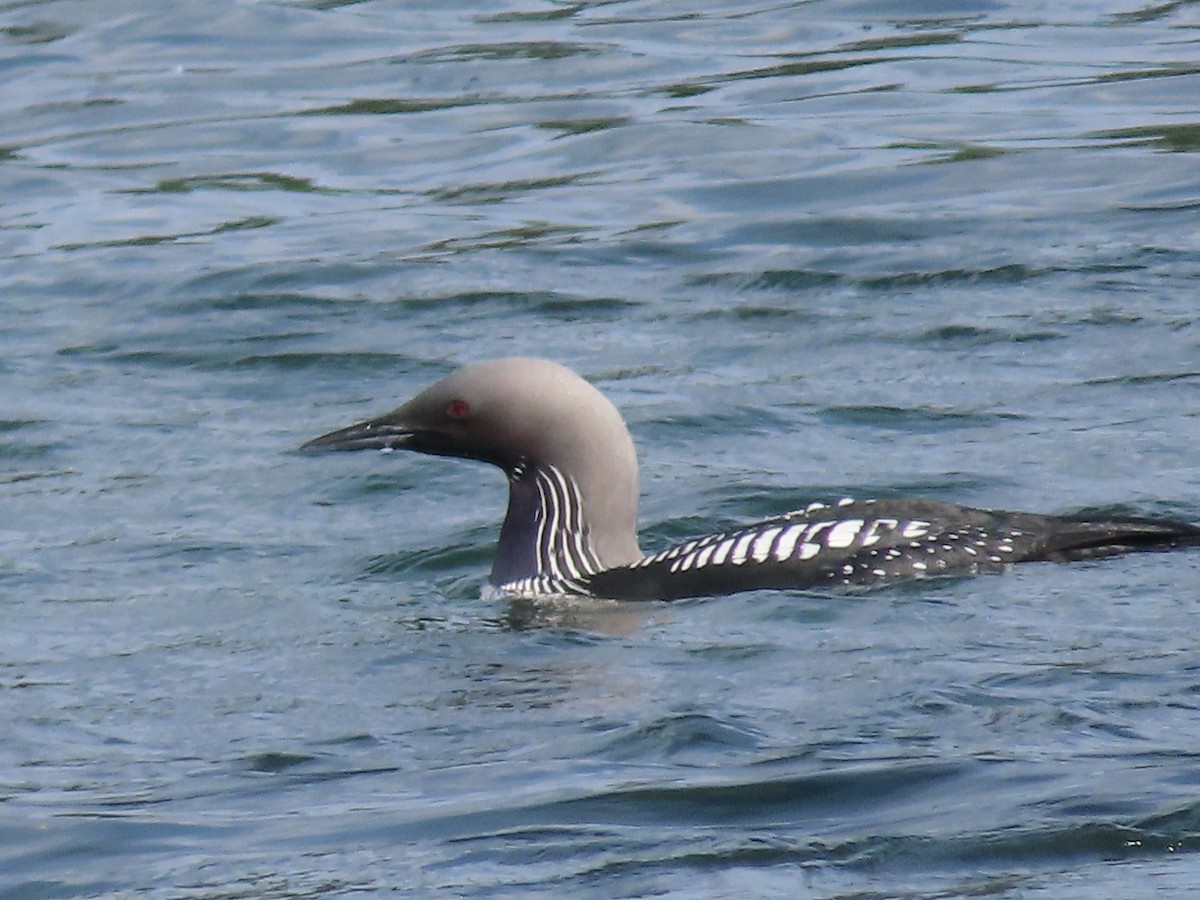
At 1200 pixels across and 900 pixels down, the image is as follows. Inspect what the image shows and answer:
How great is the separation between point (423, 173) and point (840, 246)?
3043 mm

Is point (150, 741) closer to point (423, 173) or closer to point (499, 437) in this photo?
point (499, 437)

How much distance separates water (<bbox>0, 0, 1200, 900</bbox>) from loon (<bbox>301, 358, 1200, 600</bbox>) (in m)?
0.12

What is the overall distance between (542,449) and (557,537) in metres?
0.27

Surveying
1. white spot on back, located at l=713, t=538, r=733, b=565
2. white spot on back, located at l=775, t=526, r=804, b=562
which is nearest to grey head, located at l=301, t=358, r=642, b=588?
white spot on back, located at l=713, t=538, r=733, b=565

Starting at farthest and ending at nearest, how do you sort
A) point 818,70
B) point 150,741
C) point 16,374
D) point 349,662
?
1. point 818,70
2. point 16,374
3. point 349,662
4. point 150,741

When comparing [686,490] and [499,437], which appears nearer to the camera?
[499,437]

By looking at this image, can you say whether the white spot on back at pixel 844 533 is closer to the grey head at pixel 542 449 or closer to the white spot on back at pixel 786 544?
the white spot on back at pixel 786 544

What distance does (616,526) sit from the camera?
25.9 feet

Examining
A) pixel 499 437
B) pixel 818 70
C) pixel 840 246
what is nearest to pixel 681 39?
pixel 818 70

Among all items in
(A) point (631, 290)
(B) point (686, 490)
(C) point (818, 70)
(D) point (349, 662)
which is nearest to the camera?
(D) point (349, 662)

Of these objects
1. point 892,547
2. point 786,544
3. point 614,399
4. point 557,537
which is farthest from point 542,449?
point 614,399

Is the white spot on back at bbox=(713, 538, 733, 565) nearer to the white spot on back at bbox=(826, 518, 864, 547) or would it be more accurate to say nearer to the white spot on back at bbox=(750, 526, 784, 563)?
the white spot on back at bbox=(750, 526, 784, 563)

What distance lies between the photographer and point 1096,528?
7441mm

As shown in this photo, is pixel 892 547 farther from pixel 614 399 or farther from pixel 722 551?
pixel 614 399
